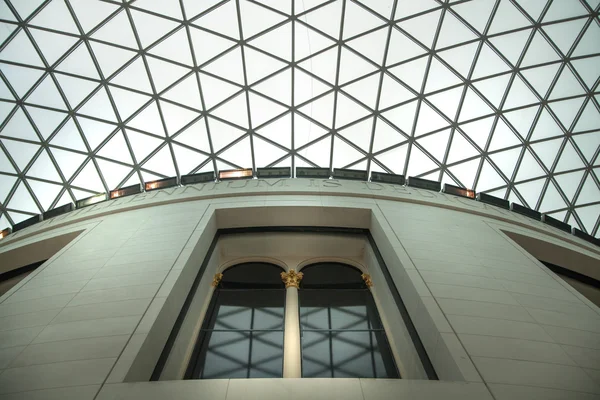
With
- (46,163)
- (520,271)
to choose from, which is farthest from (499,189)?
(46,163)

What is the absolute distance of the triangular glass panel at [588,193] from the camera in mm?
21312

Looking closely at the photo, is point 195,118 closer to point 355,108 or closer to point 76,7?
point 76,7

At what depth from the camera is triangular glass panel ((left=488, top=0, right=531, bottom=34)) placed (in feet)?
56.7

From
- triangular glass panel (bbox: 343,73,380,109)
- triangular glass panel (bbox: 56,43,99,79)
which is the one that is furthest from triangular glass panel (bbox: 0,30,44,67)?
triangular glass panel (bbox: 343,73,380,109)

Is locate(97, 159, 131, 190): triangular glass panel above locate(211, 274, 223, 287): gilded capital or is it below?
above

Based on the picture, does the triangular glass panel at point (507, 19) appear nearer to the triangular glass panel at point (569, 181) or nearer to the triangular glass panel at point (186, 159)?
the triangular glass panel at point (569, 181)

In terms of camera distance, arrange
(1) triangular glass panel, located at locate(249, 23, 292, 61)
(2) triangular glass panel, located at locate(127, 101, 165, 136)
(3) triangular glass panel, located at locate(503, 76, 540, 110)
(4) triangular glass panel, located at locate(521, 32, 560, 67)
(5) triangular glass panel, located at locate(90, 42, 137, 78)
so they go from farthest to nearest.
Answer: (2) triangular glass panel, located at locate(127, 101, 165, 136), (3) triangular glass panel, located at locate(503, 76, 540, 110), (5) triangular glass panel, located at locate(90, 42, 137, 78), (4) triangular glass panel, located at locate(521, 32, 560, 67), (1) triangular glass panel, located at locate(249, 23, 292, 61)

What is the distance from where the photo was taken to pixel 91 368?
7.67 meters

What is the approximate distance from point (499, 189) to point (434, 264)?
13242 millimetres

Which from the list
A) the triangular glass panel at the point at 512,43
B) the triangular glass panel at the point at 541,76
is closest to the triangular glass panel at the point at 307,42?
the triangular glass panel at the point at 512,43

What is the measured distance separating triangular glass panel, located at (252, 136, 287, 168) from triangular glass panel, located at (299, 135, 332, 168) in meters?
1.43

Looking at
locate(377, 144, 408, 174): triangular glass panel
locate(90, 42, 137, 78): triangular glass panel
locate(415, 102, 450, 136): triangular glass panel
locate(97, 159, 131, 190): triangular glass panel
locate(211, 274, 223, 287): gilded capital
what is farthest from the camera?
locate(97, 159, 131, 190): triangular glass panel

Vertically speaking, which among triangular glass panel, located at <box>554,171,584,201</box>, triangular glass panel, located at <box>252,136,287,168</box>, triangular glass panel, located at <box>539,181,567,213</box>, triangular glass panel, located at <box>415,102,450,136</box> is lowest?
triangular glass panel, located at <box>539,181,567,213</box>

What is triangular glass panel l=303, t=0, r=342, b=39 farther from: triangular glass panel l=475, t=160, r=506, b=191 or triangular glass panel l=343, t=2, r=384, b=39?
triangular glass panel l=475, t=160, r=506, b=191
